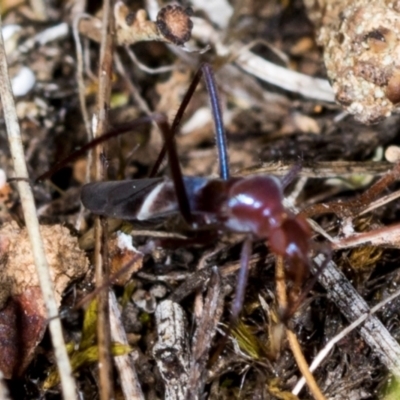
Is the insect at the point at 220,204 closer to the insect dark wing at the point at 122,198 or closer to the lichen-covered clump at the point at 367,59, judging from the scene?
the insect dark wing at the point at 122,198

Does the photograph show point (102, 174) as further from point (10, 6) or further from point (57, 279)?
point (10, 6)

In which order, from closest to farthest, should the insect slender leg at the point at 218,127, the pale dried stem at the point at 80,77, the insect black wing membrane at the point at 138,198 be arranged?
1. the insect black wing membrane at the point at 138,198
2. the insect slender leg at the point at 218,127
3. the pale dried stem at the point at 80,77

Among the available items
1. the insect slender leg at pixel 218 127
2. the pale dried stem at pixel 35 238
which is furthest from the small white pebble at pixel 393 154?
the pale dried stem at pixel 35 238

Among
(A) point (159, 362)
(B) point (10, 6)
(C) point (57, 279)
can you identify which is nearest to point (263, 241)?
(A) point (159, 362)

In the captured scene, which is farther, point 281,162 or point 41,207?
point 41,207

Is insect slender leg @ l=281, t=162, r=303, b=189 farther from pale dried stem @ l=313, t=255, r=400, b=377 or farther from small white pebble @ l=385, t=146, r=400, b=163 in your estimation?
small white pebble @ l=385, t=146, r=400, b=163

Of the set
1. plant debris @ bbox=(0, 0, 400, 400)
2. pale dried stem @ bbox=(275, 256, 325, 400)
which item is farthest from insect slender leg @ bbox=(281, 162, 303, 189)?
pale dried stem @ bbox=(275, 256, 325, 400)
